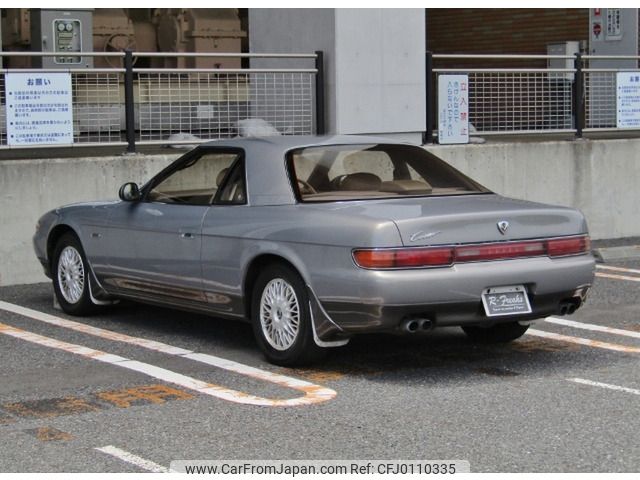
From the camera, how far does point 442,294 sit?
284 inches

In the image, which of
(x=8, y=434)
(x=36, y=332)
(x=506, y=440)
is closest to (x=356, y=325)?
(x=506, y=440)

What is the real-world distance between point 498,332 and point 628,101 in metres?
7.45

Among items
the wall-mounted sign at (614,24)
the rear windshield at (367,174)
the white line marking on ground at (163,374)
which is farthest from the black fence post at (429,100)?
the wall-mounted sign at (614,24)

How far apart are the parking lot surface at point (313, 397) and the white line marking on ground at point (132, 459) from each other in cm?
1

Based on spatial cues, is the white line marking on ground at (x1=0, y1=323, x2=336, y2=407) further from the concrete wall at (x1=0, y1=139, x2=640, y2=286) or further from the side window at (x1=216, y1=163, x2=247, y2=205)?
the concrete wall at (x1=0, y1=139, x2=640, y2=286)

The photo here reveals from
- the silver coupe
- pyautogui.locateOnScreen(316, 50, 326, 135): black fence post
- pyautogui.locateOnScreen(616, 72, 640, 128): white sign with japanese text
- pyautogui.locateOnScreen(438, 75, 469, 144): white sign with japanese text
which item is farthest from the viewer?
pyautogui.locateOnScreen(616, 72, 640, 128): white sign with japanese text

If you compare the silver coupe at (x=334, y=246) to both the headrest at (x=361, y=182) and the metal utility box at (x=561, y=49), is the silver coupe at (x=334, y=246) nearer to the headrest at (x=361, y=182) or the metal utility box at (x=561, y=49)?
the headrest at (x=361, y=182)

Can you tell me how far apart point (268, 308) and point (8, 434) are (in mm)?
2113

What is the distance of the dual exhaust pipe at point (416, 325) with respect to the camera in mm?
7262

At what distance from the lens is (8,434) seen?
20.3 ft

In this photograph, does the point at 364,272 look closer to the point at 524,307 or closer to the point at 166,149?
the point at 524,307

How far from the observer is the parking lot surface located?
581 cm

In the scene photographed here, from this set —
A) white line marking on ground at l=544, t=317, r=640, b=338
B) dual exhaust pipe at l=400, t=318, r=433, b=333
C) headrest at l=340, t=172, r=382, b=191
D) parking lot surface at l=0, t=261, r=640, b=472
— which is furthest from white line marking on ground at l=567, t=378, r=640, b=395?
headrest at l=340, t=172, r=382, b=191

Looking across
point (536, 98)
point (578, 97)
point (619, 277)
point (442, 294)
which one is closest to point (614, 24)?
point (578, 97)
